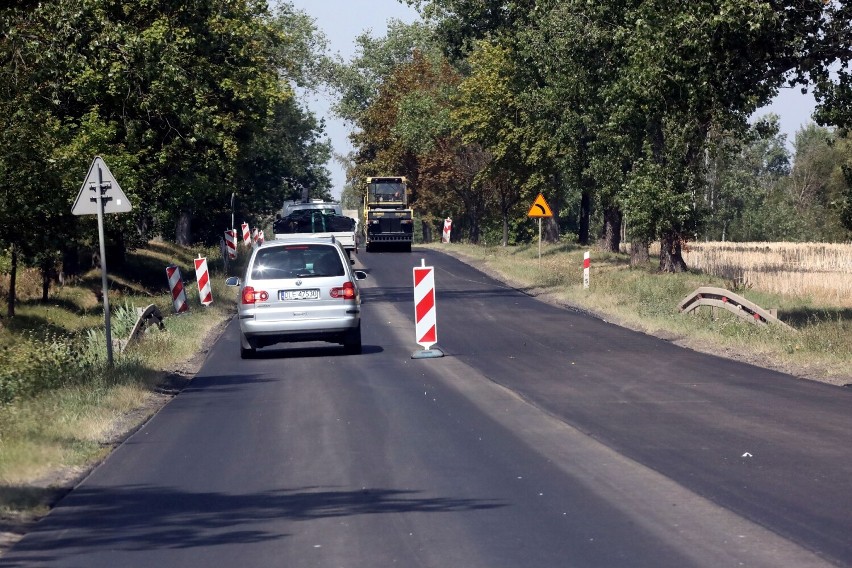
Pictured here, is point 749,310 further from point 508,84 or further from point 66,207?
point 508,84

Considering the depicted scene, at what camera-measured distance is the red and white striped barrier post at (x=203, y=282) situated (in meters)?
32.2

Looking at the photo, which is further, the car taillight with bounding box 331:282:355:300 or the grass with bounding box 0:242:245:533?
the car taillight with bounding box 331:282:355:300

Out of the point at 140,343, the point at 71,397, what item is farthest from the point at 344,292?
the point at 71,397

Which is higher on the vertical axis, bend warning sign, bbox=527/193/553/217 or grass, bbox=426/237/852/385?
bend warning sign, bbox=527/193/553/217

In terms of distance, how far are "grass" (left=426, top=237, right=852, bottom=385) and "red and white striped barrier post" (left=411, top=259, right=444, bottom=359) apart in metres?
4.88

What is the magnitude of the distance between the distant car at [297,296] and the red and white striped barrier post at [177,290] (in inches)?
364

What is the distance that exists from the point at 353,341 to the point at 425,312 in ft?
4.78

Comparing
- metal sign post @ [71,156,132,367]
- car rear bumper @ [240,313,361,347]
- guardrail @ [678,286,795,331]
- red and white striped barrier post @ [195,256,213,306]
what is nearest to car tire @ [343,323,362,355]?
car rear bumper @ [240,313,361,347]

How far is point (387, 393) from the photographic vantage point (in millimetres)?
15633

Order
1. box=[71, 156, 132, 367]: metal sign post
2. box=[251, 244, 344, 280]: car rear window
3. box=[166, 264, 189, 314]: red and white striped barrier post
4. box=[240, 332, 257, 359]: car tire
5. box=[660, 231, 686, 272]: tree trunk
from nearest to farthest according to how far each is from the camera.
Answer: box=[71, 156, 132, 367]: metal sign post, box=[251, 244, 344, 280]: car rear window, box=[240, 332, 257, 359]: car tire, box=[166, 264, 189, 314]: red and white striped barrier post, box=[660, 231, 686, 272]: tree trunk

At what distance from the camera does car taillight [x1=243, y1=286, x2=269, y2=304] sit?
2056 centimetres

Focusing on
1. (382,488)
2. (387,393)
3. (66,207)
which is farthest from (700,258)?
(382,488)

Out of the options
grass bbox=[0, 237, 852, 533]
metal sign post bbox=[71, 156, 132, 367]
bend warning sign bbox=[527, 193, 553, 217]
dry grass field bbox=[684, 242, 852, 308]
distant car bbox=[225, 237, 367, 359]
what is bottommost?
dry grass field bbox=[684, 242, 852, 308]

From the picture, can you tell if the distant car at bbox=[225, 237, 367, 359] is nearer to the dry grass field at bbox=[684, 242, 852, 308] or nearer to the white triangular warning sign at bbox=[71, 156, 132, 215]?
the white triangular warning sign at bbox=[71, 156, 132, 215]
